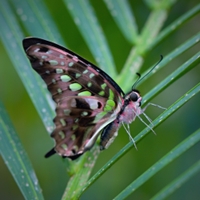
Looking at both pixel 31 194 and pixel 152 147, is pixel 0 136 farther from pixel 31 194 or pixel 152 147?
pixel 152 147

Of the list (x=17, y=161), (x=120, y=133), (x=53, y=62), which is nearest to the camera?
(x=17, y=161)

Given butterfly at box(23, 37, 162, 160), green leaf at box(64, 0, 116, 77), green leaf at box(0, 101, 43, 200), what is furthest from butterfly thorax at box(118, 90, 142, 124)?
green leaf at box(0, 101, 43, 200)

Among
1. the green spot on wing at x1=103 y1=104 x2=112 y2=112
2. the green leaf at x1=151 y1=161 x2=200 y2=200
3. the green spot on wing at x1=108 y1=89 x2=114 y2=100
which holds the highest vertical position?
the green spot on wing at x1=108 y1=89 x2=114 y2=100

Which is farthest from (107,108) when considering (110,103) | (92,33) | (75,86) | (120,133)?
(120,133)

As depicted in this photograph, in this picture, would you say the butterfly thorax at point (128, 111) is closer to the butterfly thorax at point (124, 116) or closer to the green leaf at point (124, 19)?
the butterfly thorax at point (124, 116)

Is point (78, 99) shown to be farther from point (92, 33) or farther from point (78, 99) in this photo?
point (92, 33)

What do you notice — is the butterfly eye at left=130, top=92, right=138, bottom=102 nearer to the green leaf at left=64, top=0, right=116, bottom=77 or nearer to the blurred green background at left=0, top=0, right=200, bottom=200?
the green leaf at left=64, top=0, right=116, bottom=77

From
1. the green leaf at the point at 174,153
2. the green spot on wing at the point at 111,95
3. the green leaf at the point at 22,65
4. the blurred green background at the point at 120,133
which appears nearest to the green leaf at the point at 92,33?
the green spot on wing at the point at 111,95
